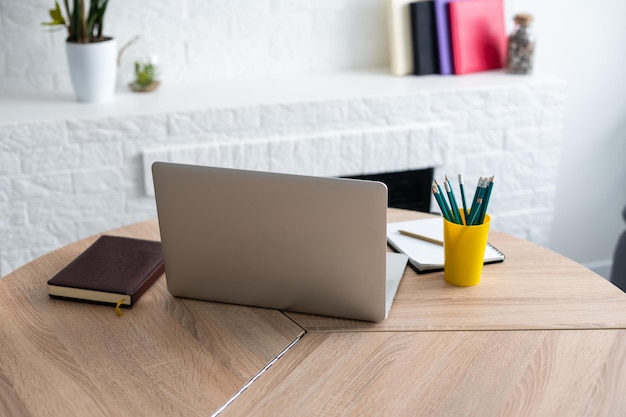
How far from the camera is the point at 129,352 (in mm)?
1313

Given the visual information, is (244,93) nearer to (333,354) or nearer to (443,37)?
(443,37)

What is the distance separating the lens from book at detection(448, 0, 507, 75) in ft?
8.87

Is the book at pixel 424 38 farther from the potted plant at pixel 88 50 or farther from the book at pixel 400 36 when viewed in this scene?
the potted plant at pixel 88 50

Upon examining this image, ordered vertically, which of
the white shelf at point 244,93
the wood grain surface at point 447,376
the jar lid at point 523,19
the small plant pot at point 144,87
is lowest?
the wood grain surface at point 447,376

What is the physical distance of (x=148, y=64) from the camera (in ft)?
8.25

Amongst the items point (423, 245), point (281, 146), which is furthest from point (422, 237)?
point (281, 146)

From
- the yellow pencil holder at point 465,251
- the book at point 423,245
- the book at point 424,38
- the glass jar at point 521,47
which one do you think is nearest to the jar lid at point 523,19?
the glass jar at point 521,47

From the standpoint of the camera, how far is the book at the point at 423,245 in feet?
5.17

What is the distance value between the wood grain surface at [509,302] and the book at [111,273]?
0.98 feet

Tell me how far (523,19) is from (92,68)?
53.9 inches

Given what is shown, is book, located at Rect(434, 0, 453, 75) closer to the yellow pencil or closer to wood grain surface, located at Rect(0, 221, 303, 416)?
the yellow pencil

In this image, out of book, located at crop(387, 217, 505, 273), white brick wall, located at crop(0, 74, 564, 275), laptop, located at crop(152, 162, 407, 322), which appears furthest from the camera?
white brick wall, located at crop(0, 74, 564, 275)

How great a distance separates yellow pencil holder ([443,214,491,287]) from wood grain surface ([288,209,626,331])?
0.9 inches

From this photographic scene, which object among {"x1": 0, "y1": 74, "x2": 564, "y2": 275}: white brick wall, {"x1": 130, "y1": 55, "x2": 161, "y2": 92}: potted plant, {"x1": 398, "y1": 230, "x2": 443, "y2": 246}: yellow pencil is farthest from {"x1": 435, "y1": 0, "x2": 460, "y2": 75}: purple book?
{"x1": 398, "y1": 230, "x2": 443, "y2": 246}: yellow pencil
